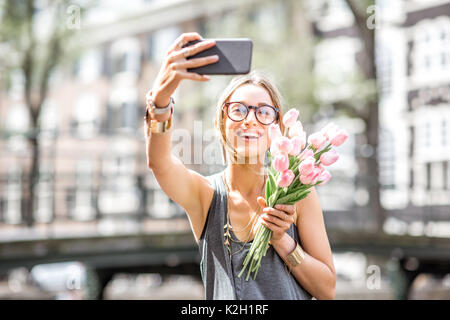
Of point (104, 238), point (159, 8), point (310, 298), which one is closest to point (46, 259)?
point (104, 238)

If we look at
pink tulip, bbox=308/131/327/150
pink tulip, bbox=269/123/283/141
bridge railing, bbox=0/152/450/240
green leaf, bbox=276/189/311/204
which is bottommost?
bridge railing, bbox=0/152/450/240

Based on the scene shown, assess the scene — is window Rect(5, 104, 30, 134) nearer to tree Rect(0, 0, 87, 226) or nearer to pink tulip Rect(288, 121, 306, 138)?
tree Rect(0, 0, 87, 226)

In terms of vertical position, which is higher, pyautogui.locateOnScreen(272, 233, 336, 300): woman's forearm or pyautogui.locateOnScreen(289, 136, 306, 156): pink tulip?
Answer: pyautogui.locateOnScreen(289, 136, 306, 156): pink tulip

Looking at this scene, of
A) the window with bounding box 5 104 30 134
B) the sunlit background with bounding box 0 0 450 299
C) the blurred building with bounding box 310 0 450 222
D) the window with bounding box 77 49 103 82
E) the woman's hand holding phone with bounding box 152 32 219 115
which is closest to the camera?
the woman's hand holding phone with bounding box 152 32 219 115

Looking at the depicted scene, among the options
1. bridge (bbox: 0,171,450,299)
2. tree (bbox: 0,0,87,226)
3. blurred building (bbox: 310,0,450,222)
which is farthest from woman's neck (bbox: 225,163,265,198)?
blurred building (bbox: 310,0,450,222)

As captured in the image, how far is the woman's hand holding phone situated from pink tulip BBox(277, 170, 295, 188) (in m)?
0.32

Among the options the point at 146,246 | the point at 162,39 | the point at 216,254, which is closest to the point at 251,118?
the point at 216,254

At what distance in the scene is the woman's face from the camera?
169 centimetres

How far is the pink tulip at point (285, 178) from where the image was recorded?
61.8 inches

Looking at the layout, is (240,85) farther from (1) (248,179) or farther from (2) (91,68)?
(2) (91,68)

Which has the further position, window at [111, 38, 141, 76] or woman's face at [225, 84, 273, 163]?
window at [111, 38, 141, 76]

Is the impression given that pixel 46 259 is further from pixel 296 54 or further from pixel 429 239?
pixel 296 54

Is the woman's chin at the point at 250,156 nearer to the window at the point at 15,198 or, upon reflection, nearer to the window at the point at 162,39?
the window at the point at 15,198

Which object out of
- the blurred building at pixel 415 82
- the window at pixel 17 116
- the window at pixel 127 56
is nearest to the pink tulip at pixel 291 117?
the blurred building at pixel 415 82
